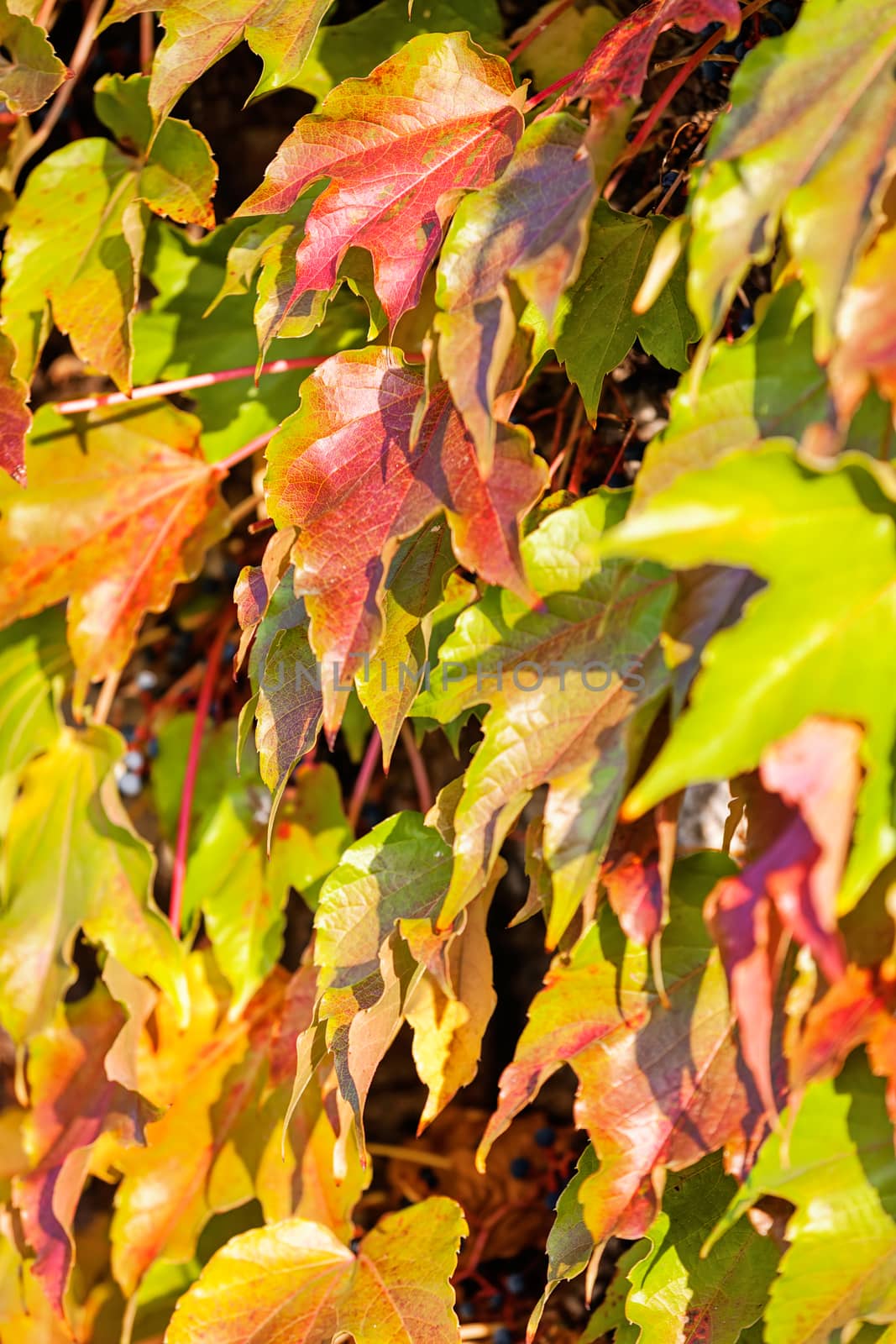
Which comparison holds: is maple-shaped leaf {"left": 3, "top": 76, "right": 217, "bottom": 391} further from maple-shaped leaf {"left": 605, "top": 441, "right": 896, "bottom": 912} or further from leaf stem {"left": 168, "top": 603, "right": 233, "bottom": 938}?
maple-shaped leaf {"left": 605, "top": 441, "right": 896, "bottom": 912}

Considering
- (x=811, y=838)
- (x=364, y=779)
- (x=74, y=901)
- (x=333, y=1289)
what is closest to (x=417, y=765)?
(x=364, y=779)

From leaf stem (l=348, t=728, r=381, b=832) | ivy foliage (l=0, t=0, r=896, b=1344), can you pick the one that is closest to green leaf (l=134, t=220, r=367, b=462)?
ivy foliage (l=0, t=0, r=896, b=1344)

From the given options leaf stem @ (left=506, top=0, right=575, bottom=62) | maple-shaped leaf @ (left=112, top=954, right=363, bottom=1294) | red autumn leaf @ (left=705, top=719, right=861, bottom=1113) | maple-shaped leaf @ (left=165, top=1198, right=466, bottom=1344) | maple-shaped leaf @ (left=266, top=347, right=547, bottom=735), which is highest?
leaf stem @ (left=506, top=0, right=575, bottom=62)

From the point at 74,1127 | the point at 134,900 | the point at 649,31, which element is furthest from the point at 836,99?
the point at 74,1127

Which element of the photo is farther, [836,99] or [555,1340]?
[555,1340]

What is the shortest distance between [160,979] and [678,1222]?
433 mm

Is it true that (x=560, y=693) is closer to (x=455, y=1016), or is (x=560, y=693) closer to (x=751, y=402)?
(x=751, y=402)

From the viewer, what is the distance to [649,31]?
490 mm

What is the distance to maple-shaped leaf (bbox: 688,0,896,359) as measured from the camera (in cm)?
36

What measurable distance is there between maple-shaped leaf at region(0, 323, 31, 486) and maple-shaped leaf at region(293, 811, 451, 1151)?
339 mm

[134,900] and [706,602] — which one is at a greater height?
[706,602]

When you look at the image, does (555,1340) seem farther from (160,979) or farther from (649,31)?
(649,31)

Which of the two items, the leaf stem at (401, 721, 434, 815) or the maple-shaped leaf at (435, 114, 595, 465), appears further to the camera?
the leaf stem at (401, 721, 434, 815)

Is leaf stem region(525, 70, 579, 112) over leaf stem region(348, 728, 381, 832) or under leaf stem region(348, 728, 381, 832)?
over
